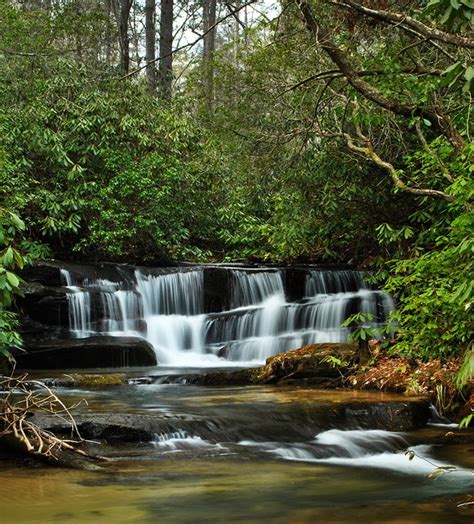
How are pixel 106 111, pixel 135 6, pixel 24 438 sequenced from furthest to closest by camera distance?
pixel 135 6 → pixel 106 111 → pixel 24 438

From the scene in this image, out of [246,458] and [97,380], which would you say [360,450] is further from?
[97,380]

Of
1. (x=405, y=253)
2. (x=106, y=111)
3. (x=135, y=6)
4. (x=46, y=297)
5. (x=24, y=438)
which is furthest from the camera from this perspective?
(x=135, y=6)

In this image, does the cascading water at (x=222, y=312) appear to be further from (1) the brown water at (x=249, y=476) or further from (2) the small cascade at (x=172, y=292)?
(1) the brown water at (x=249, y=476)

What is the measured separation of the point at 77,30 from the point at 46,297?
919cm

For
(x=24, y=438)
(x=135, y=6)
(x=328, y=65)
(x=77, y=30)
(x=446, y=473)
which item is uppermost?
(x=135, y=6)

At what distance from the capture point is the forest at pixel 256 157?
909cm

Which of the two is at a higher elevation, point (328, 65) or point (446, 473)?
point (328, 65)

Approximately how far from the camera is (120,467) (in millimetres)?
6379

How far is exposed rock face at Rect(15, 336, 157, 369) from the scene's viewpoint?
39.9ft

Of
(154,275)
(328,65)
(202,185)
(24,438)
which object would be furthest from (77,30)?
(24,438)

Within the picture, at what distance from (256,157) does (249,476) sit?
7.25 metres

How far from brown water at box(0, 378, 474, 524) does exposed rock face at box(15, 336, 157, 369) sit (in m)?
3.15

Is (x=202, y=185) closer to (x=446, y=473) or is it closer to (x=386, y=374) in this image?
(x=386, y=374)

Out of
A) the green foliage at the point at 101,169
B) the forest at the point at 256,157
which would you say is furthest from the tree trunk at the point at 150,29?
the green foliage at the point at 101,169
